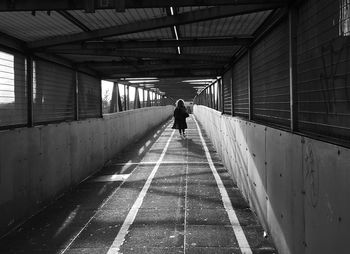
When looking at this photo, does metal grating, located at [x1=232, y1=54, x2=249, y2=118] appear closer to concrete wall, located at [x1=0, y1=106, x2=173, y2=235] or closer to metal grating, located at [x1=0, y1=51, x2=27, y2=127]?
concrete wall, located at [x1=0, y1=106, x2=173, y2=235]

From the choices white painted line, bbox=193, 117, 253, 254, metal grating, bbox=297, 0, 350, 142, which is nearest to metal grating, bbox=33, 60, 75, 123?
white painted line, bbox=193, 117, 253, 254

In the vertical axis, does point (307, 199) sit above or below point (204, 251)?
above

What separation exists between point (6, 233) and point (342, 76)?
193 inches

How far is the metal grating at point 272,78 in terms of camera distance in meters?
5.62

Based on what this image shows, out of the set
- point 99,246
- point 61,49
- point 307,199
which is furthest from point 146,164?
point 307,199

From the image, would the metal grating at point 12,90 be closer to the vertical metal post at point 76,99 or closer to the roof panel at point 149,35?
the roof panel at point 149,35

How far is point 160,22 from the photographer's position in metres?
6.48

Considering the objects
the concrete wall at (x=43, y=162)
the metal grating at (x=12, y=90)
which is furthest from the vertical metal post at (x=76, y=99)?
the metal grating at (x=12, y=90)

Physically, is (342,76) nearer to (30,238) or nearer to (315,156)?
(315,156)

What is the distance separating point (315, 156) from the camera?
353 cm

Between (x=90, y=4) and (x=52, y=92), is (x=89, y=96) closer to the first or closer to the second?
(x=52, y=92)

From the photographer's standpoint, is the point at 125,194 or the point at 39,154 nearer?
the point at 39,154

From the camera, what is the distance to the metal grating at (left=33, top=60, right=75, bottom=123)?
28.0 feet

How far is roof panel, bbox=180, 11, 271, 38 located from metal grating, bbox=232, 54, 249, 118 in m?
1.62
